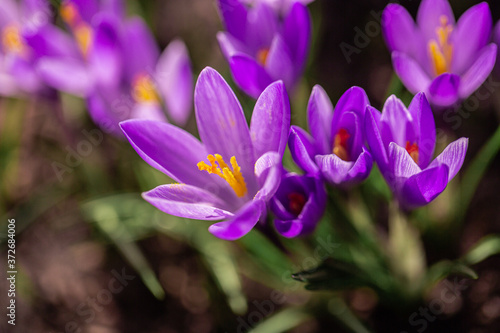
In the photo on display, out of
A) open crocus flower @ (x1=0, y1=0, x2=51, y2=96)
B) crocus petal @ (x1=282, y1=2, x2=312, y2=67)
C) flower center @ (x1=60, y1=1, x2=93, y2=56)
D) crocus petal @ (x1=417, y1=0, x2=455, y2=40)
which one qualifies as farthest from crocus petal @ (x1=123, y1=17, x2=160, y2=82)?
crocus petal @ (x1=417, y1=0, x2=455, y2=40)

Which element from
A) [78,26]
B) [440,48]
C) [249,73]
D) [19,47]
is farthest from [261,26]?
[19,47]

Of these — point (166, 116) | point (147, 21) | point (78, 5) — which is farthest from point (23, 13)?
point (166, 116)

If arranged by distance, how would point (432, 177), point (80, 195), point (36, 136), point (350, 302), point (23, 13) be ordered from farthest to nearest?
point (36, 136), point (80, 195), point (23, 13), point (350, 302), point (432, 177)

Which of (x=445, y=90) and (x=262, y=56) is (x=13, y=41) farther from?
(x=445, y=90)

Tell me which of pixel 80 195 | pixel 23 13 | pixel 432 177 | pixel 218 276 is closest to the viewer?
pixel 432 177

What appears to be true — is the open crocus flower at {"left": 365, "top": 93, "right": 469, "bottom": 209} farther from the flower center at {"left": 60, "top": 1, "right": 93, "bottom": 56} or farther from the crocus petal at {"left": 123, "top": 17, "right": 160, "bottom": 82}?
the flower center at {"left": 60, "top": 1, "right": 93, "bottom": 56}

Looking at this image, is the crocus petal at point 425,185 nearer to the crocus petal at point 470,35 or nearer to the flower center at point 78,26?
the crocus petal at point 470,35

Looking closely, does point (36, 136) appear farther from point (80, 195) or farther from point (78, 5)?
point (78, 5)
